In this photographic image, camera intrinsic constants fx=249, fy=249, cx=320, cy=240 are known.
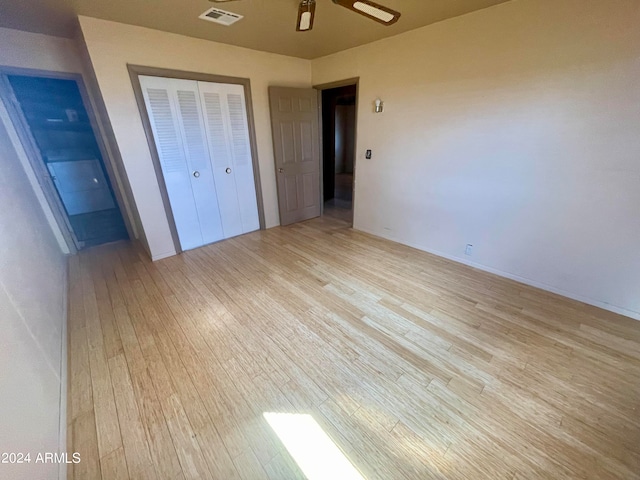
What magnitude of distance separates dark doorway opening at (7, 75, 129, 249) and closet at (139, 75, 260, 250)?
4.53ft

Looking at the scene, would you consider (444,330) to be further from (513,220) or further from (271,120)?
(271,120)

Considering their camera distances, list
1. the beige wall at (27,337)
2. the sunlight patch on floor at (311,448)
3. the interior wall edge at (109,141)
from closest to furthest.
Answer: the beige wall at (27,337)
the sunlight patch on floor at (311,448)
the interior wall edge at (109,141)

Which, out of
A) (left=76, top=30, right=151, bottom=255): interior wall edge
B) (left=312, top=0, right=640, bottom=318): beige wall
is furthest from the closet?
(left=312, top=0, right=640, bottom=318): beige wall

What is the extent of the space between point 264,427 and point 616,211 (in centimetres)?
292

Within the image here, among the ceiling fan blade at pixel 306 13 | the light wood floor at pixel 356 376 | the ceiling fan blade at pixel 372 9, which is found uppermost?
the ceiling fan blade at pixel 306 13

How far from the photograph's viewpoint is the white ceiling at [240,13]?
6.63ft

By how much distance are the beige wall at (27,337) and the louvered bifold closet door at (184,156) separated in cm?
122

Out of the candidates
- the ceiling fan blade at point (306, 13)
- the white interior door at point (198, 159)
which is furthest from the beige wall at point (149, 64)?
the ceiling fan blade at point (306, 13)

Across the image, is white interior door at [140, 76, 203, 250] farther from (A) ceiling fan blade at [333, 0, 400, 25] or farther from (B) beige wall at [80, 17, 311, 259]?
(A) ceiling fan blade at [333, 0, 400, 25]

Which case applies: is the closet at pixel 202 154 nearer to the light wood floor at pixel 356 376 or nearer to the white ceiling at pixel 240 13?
the white ceiling at pixel 240 13

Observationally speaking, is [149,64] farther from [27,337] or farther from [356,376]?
[356,376]

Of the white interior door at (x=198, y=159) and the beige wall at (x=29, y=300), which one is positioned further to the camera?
the white interior door at (x=198, y=159)

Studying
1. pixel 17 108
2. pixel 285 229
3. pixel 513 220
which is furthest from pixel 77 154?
pixel 513 220

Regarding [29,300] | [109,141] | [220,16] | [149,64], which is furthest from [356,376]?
[109,141]
